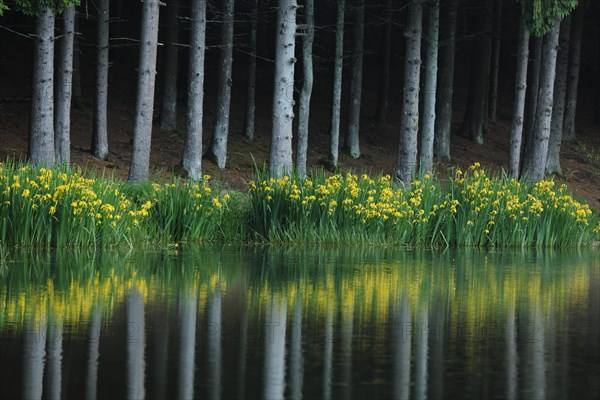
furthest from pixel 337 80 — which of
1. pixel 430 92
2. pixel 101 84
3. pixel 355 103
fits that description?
pixel 101 84

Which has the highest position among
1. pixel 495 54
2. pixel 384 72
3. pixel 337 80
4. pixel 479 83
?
pixel 495 54

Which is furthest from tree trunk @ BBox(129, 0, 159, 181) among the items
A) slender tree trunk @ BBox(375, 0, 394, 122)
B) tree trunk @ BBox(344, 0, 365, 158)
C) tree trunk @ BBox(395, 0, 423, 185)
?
slender tree trunk @ BBox(375, 0, 394, 122)

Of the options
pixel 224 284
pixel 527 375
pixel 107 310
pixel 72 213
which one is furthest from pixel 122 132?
pixel 527 375

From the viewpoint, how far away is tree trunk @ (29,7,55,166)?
888 inches

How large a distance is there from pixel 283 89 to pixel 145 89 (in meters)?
2.79

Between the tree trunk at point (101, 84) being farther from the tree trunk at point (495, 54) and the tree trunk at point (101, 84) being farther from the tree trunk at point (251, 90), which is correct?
the tree trunk at point (495, 54)

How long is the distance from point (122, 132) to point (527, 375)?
28.8m

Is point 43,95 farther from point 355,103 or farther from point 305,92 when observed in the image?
point 355,103

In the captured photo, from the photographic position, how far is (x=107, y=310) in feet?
33.0

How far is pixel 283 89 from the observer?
74.6 feet

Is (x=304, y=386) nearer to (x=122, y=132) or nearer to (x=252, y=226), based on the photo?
(x=252, y=226)

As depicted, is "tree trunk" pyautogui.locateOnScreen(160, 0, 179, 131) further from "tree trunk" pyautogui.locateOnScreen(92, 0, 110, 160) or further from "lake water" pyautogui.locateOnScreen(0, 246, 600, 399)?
"lake water" pyautogui.locateOnScreen(0, 246, 600, 399)

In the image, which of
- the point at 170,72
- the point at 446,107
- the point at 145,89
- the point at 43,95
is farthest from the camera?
the point at 446,107

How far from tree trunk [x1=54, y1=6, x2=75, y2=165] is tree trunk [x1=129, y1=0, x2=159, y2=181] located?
2.73 metres
